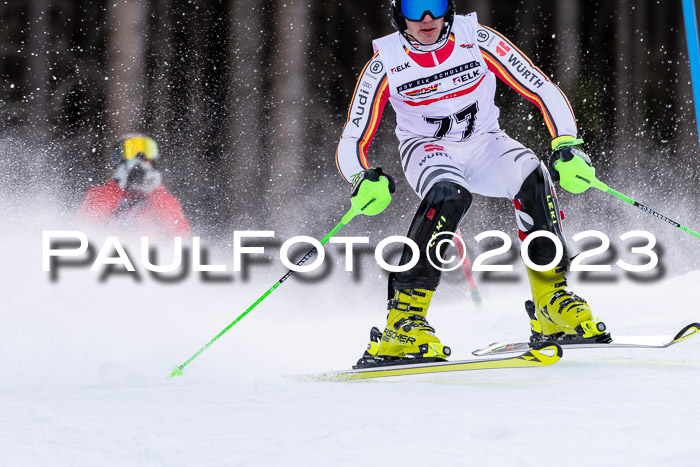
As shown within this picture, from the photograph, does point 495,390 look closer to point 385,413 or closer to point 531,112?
point 385,413

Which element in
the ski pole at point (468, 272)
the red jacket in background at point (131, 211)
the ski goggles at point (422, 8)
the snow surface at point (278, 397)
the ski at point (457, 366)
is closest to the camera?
the snow surface at point (278, 397)

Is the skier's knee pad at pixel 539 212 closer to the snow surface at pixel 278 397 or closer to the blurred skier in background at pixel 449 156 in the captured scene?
the blurred skier in background at pixel 449 156

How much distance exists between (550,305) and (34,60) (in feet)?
15.7

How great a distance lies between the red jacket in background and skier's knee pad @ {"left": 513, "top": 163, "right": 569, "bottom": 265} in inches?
123

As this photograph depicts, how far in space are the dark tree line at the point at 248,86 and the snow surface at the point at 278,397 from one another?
8.20 ft

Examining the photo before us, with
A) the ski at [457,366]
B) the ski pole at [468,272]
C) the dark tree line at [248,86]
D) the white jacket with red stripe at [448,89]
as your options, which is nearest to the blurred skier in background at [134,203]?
the dark tree line at [248,86]

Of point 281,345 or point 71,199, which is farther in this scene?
point 71,199

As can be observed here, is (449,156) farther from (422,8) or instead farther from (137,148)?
(137,148)

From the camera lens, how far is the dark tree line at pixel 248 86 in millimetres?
5840

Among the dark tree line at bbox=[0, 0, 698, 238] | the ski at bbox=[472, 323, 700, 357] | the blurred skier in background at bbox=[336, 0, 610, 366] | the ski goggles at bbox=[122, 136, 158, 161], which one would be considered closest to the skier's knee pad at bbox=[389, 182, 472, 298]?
the blurred skier in background at bbox=[336, 0, 610, 366]

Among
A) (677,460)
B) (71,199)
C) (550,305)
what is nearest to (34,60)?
(71,199)

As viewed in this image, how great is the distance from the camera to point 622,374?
1.95 metres

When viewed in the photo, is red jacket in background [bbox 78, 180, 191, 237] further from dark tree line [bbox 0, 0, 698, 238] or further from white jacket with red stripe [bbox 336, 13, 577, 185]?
white jacket with red stripe [bbox 336, 13, 577, 185]

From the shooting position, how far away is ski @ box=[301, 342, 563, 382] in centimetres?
200
